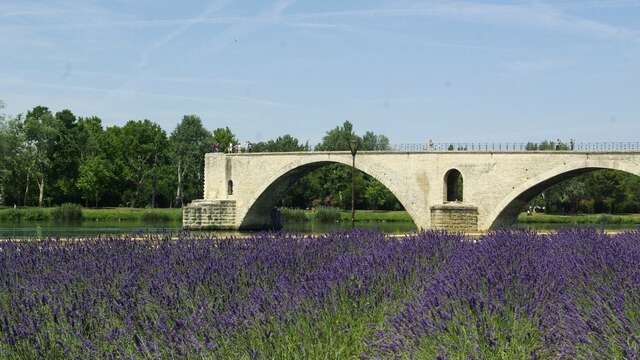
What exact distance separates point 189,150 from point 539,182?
44879 mm

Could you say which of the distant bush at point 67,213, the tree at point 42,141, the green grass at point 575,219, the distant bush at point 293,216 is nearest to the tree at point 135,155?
the tree at point 42,141

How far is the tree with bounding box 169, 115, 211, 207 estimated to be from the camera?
77.4 metres

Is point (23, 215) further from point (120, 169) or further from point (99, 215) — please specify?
point (120, 169)

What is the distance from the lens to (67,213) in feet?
190

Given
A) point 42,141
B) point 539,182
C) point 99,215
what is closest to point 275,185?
point 99,215

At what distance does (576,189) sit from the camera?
74.4 metres

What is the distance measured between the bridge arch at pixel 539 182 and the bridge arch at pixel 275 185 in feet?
25.3

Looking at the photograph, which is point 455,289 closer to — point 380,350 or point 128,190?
point 380,350

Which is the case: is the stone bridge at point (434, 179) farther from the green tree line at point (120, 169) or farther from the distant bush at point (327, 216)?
the green tree line at point (120, 169)

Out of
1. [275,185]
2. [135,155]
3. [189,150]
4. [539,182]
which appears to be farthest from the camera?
[189,150]

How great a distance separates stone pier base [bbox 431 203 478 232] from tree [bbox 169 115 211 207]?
127 feet

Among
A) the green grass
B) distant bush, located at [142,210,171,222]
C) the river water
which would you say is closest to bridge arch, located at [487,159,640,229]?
the river water

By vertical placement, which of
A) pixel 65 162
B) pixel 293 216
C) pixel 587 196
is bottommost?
pixel 293 216

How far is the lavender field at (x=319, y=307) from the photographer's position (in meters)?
5.47
